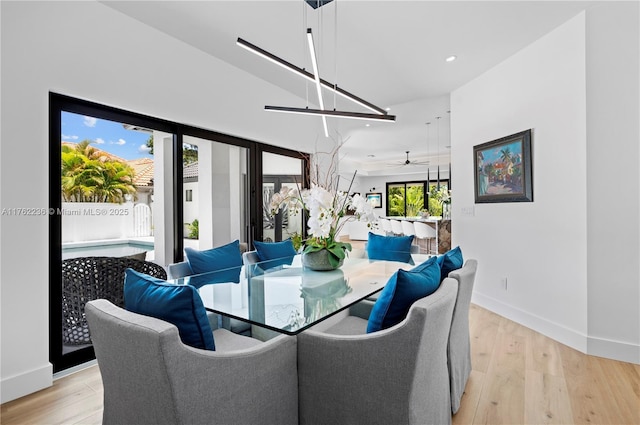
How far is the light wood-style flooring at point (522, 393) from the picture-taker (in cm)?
178

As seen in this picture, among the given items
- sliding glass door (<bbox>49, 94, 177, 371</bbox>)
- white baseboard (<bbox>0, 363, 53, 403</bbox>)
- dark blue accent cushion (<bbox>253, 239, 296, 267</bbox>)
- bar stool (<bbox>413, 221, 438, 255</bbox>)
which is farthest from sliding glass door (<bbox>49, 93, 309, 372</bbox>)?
bar stool (<bbox>413, 221, 438, 255</bbox>)

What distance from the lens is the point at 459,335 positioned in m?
1.83

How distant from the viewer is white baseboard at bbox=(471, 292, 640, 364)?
244cm

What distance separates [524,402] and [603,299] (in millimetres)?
1303

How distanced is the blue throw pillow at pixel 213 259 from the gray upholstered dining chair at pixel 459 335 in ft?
5.73

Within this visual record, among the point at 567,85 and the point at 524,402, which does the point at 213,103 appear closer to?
the point at 567,85

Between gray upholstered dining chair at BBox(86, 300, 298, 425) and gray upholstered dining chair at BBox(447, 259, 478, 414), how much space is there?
Result: 2.89 ft

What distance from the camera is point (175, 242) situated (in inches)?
125

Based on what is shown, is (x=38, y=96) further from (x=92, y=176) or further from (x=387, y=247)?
(x=387, y=247)

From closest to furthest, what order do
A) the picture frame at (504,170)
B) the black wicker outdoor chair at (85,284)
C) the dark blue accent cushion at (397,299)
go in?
1. the dark blue accent cushion at (397,299)
2. the black wicker outdoor chair at (85,284)
3. the picture frame at (504,170)

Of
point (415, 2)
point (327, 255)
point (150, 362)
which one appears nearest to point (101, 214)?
point (327, 255)

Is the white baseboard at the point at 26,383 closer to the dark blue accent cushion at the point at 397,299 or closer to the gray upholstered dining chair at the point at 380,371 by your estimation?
the gray upholstered dining chair at the point at 380,371

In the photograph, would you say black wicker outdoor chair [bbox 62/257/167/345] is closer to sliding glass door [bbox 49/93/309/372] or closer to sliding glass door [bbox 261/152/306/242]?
sliding glass door [bbox 49/93/309/372]

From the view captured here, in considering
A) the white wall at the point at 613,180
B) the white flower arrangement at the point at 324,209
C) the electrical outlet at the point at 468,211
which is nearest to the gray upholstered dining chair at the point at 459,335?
the white flower arrangement at the point at 324,209
